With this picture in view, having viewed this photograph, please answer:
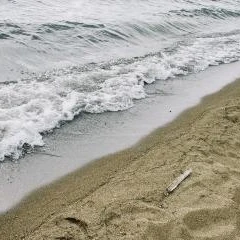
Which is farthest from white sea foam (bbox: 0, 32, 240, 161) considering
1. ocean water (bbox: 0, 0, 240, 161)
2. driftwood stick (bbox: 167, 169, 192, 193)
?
driftwood stick (bbox: 167, 169, 192, 193)

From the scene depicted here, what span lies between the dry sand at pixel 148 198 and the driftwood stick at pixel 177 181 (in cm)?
4

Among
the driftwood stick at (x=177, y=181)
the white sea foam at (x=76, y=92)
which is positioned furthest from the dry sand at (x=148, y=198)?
the white sea foam at (x=76, y=92)

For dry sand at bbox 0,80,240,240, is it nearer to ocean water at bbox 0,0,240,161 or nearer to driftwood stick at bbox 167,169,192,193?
driftwood stick at bbox 167,169,192,193

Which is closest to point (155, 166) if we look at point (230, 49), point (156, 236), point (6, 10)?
point (156, 236)

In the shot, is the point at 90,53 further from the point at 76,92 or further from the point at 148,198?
the point at 148,198

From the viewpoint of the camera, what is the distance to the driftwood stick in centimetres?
433

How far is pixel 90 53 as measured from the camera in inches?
408

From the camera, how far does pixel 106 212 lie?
13.0 ft

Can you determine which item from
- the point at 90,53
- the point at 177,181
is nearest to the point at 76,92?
the point at 90,53

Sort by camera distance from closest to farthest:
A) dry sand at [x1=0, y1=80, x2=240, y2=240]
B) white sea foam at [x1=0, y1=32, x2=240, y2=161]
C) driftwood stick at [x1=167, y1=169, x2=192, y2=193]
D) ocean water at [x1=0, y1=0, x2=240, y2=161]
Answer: dry sand at [x1=0, y1=80, x2=240, y2=240] → driftwood stick at [x1=167, y1=169, x2=192, y2=193] → white sea foam at [x1=0, y1=32, x2=240, y2=161] → ocean water at [x1=0, y1=0, x2=240, y2=161]

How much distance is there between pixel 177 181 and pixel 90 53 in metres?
6.53

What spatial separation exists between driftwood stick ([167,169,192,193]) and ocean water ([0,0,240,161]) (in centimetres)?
203

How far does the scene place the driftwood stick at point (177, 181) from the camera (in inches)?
170

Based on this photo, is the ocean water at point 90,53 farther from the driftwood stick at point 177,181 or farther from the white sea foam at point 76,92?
the driftwood stick at point 177,181
